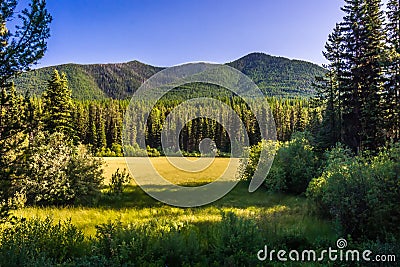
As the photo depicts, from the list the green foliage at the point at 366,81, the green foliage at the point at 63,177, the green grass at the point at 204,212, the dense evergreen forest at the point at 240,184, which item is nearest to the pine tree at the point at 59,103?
the dense evergreen forest at the point at 240,184

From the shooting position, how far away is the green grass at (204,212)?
33.9 ft

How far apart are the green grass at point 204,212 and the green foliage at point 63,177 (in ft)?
3.25

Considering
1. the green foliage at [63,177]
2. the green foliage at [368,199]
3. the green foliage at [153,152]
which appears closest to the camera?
the green foliage at [368,199]

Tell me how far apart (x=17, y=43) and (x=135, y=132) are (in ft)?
273

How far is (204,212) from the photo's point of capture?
14789mm

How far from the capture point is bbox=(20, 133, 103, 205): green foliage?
47.8ft

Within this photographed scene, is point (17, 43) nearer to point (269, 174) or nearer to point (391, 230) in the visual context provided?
point (391, 230)

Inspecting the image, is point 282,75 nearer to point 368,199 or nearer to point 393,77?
point 393,77

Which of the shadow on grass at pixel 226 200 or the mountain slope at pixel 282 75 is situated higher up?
the mountain slope at pixel 282 75

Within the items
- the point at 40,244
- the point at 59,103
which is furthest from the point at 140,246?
the point at 59,103

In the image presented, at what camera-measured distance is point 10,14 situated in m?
6.37

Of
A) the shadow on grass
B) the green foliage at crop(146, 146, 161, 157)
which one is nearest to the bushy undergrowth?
the shadow on grass

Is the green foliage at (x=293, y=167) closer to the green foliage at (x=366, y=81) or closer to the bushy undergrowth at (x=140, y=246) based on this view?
the green foliage at (x=366, y=81)

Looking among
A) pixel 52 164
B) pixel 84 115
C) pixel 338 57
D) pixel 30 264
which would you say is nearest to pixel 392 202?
pixel 30 264
